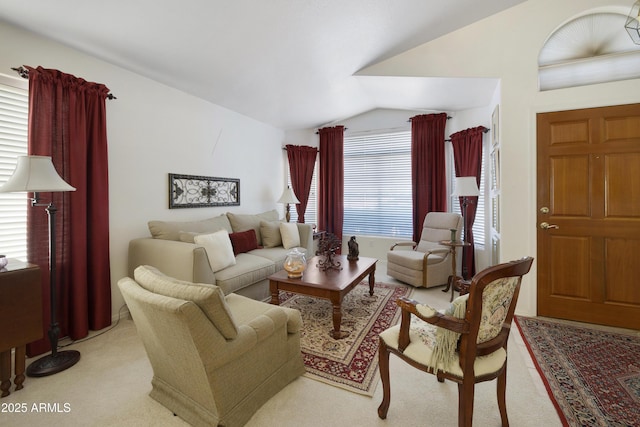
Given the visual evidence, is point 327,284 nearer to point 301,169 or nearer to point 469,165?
point 469,165

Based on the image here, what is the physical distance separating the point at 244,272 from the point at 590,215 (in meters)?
3.47

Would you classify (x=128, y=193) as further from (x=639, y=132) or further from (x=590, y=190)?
(x=639, y=132)

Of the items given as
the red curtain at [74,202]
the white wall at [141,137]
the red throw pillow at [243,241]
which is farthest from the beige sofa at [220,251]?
the red curtain at [74,202]

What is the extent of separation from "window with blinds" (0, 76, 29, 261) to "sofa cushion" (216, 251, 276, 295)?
1.62 metres

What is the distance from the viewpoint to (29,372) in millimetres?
2033

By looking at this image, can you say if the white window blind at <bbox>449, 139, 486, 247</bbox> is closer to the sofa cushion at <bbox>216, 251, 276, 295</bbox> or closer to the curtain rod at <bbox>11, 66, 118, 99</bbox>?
the sofa cushion at <bbox>216, 251, 276, 295</bbox>

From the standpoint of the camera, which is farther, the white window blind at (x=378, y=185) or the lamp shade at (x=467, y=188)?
the white window blind at (x=378, y=185)

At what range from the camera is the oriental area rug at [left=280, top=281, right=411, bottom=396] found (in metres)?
1.98

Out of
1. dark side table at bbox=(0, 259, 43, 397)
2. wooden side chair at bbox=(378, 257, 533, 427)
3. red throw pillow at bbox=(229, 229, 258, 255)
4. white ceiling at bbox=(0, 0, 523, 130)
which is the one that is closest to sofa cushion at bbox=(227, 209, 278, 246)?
red throw pillow at bbox=(229, 229, 258, 255)

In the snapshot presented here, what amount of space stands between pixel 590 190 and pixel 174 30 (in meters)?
4.05

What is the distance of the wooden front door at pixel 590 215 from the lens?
8.57 ft

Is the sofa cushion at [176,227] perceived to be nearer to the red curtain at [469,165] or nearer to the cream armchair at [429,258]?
the cream armchair at [429,258]

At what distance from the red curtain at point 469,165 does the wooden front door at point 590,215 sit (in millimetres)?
1355

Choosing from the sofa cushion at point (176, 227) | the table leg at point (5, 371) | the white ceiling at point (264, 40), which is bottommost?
the table leg at point (5, 371)
